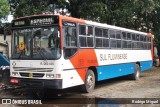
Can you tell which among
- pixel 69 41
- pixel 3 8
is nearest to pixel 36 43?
pixel 69 41

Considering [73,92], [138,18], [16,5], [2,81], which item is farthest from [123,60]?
[138,18]

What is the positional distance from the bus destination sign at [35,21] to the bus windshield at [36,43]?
186mm

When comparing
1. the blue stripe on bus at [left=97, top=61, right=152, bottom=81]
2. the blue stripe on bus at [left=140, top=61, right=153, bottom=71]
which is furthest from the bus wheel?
the blue stripe on bus at [left=140, top=61, right=153, bottom=71]

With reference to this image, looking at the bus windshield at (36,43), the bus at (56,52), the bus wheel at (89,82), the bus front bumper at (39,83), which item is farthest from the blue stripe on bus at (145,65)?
the bus front bumper at (39,83)

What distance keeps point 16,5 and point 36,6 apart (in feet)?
4.48

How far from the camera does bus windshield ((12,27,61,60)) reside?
11.2 metres

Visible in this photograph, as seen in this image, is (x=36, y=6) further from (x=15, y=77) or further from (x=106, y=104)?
(x=106, y=104)

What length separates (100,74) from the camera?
47.0 ft

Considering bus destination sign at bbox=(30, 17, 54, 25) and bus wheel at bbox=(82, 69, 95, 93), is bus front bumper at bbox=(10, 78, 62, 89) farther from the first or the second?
bus wheel at bbox=(82, 69, 95, 93)

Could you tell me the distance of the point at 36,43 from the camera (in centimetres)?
1155

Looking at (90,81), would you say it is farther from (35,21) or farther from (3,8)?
(3,8)

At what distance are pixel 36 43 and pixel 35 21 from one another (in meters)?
0.83

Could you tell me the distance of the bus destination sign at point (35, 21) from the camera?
11.4 m

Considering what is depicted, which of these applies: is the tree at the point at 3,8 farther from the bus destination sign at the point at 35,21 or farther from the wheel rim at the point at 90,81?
the wheel rim at the point at 90,81
